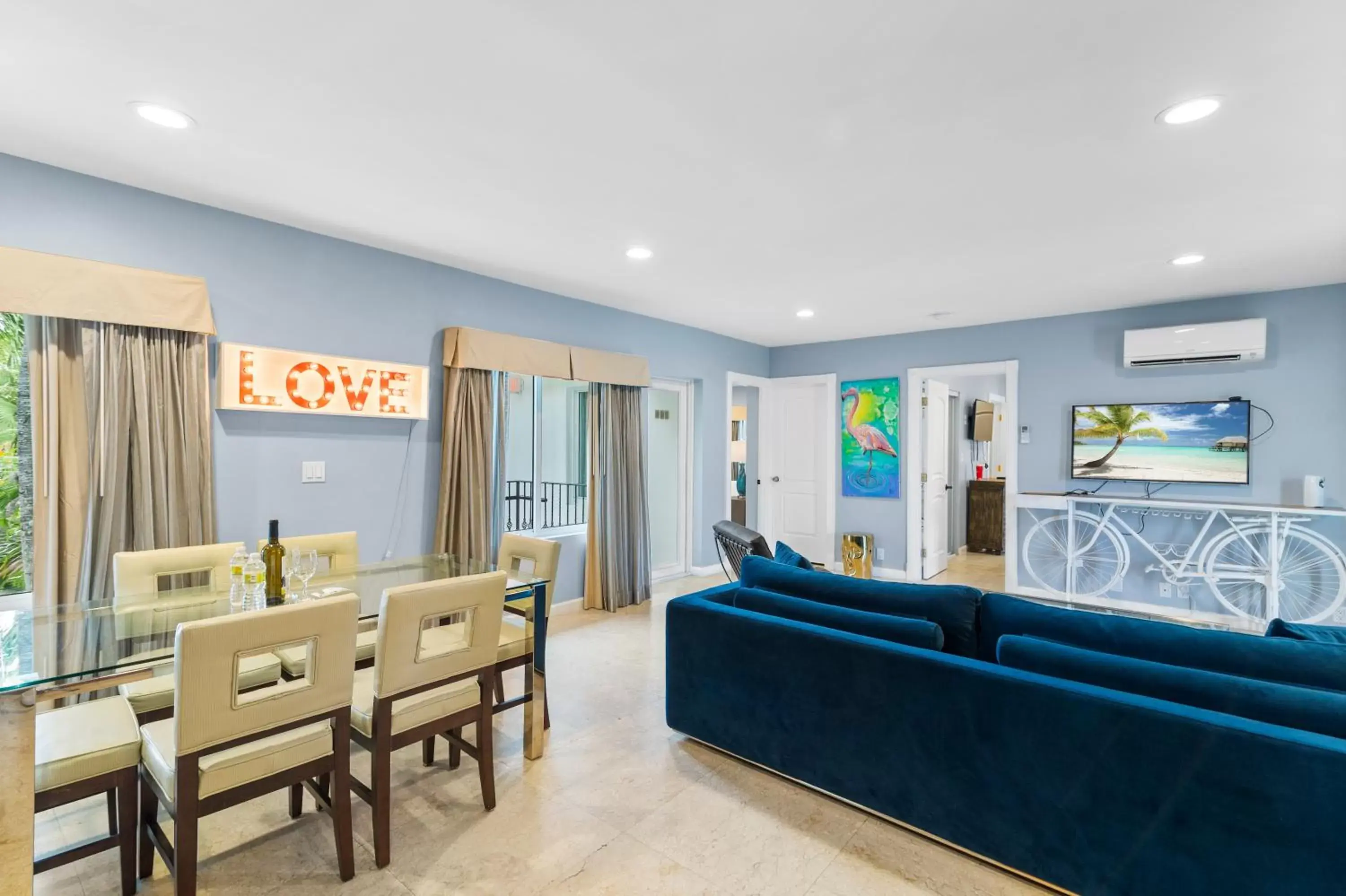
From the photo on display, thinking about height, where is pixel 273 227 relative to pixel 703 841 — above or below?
above

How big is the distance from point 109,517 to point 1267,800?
13.5 feet

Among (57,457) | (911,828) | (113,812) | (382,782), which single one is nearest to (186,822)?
(382,782)

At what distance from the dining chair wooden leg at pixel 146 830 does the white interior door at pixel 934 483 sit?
5.92 metres

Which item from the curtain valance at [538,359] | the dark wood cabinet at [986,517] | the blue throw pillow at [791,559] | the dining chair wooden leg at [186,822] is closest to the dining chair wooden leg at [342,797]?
the dining chair wooden leg at [186,822]

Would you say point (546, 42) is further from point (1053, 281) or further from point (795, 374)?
point (795, 374)

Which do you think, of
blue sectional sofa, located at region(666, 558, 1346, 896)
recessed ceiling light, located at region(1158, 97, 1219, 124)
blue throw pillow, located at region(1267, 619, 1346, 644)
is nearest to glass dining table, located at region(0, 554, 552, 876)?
blue sectional sofa, located at region(666, 558, 1346, 896)

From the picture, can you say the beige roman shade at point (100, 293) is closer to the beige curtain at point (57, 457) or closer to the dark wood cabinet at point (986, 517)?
the beige curtain at point (57, 457)

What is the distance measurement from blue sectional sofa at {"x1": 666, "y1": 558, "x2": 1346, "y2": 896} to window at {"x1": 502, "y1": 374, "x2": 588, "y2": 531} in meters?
3.20

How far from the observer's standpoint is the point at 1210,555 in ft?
15.4

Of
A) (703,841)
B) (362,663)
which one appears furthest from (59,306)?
(703,841)

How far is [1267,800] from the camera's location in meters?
1.52

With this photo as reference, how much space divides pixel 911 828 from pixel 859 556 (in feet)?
13.7

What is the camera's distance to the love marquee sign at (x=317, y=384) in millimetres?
3107

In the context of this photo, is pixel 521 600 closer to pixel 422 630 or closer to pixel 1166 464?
pixel 422 630
